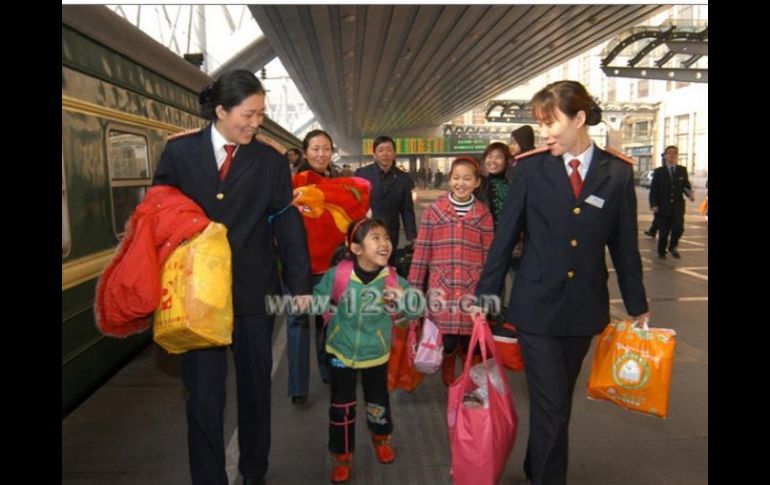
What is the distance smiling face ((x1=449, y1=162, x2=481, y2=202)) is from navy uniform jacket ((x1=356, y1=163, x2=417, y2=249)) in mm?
1767

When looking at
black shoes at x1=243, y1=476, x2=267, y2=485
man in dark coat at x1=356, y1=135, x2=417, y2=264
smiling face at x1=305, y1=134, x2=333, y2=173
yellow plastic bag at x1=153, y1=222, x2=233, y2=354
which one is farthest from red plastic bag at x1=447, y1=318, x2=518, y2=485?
man in dark coat at x1=356, y1=135, x2=417, y2=264

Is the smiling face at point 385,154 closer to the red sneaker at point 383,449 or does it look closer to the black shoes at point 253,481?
the red sneaker at point 383,449

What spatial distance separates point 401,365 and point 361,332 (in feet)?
3.34

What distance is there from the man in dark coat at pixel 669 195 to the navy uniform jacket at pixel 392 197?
6.45 meters

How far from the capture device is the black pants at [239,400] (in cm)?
266

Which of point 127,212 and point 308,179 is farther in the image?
point 127,212

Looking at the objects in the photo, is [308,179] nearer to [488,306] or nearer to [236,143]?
[236,143]

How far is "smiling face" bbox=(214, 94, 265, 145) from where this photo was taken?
2668 mm

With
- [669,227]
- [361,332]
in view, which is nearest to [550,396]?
[361,332]

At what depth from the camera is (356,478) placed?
319 centimetres

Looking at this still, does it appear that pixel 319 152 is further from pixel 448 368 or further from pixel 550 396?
pixel 550 396

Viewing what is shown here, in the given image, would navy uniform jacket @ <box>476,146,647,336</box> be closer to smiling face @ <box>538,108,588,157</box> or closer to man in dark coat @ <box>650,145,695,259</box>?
smiling face @ <box>538,108,588,157</box>

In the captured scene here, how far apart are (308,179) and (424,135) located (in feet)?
147
